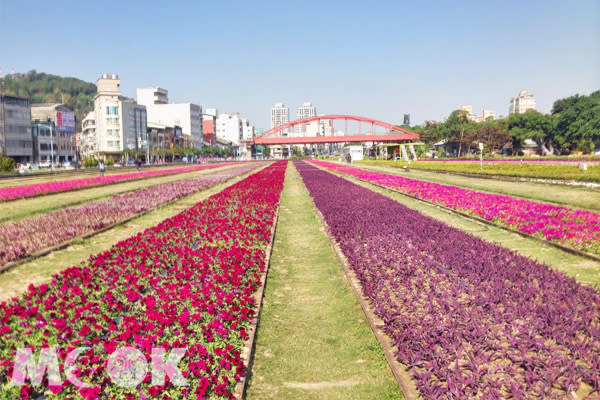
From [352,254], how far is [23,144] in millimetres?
113226

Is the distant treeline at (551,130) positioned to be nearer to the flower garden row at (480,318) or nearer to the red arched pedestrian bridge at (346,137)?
the red arched pedestrian bridge at (346,137)

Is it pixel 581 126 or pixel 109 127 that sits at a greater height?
pixel 109 127

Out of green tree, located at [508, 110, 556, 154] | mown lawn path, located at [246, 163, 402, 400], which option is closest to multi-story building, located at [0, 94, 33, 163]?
mown lawn path, located at [246, 163, 402, 400]

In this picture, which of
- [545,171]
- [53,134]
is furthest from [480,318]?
[53,134]

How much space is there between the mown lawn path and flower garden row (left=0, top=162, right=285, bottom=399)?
0.39 metres

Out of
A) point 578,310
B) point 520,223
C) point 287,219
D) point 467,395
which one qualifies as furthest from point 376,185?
point 467,395

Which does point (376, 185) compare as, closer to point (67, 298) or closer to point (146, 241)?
point (146, 241)

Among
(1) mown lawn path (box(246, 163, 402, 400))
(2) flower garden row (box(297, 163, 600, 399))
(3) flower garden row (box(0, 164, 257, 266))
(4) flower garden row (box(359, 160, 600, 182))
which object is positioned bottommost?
(1) mown lawn path (box(246, 163, 402, 400))

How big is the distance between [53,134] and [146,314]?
130919 millimetres

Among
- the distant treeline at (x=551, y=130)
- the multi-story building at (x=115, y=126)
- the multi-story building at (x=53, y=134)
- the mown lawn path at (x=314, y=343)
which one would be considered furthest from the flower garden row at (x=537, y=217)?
the multi-story building at (x=115, y=126)

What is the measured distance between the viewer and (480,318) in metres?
6.35

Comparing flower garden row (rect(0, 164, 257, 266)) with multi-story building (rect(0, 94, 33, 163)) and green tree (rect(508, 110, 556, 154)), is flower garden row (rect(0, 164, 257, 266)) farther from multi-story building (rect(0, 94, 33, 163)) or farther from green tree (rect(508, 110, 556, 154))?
green tree (rect(508, 110, 556, 154))

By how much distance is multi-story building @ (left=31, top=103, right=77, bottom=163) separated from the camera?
113906 mm

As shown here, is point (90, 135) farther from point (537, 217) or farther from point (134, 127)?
point (537, 217)
